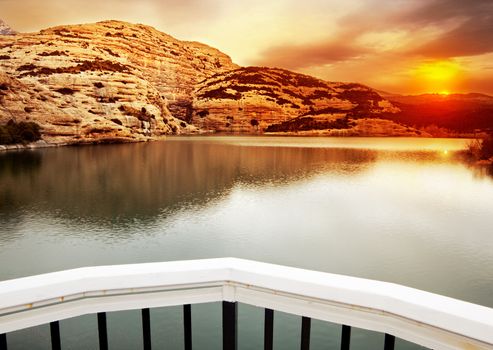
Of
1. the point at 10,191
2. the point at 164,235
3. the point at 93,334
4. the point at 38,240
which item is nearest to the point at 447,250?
the point at 164,235

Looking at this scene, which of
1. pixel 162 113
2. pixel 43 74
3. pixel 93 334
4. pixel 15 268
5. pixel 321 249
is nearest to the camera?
pixel 93 334

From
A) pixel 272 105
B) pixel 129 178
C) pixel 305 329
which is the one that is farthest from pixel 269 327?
pixel 272 105

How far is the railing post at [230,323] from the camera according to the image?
187 centimetres

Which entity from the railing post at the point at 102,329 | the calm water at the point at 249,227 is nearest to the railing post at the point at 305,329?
the railing post at the point at 102,329

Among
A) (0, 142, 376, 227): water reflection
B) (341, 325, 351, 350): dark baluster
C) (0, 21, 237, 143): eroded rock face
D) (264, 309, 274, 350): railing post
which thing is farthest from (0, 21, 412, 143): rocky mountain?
(341, 325, 351, 350): dark baluster

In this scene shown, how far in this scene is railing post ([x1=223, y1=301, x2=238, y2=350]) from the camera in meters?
1.87

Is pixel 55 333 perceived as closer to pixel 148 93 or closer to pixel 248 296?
pixel 248 296

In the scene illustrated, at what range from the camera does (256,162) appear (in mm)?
37219

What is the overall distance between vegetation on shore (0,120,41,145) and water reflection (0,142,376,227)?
5.23 m

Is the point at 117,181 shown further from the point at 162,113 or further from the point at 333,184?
the point at 162,113

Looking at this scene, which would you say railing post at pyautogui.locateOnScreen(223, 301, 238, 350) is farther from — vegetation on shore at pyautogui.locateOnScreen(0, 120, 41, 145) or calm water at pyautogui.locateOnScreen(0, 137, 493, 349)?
vegetation on shore at pyautogui.locateOnScreen(0, 120, 41, 145)

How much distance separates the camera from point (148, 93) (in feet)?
244

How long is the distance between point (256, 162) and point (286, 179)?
10.3 metres

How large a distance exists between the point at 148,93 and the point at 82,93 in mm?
15417
